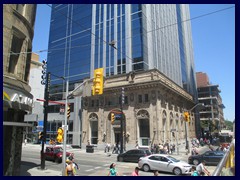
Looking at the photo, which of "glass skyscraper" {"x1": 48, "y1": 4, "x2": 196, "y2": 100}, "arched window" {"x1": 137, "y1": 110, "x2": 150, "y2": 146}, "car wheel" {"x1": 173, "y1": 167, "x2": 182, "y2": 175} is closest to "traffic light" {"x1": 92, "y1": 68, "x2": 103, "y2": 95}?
"car wheel" {"x1": 173, "y1": 167, "x2": 182, "y2": 175}

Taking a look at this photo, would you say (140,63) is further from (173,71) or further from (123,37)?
(173,71)

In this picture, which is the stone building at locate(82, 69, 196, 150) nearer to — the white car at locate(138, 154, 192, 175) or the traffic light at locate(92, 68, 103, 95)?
the white car at locate(138, 154, 192, 175)

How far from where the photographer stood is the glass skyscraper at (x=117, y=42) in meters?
58.1

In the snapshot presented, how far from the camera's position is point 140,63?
55.5 meters

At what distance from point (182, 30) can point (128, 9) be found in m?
34.0

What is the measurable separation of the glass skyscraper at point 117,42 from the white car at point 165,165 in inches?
1449

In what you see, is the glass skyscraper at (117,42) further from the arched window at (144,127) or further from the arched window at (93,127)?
the arched window at (93,127)

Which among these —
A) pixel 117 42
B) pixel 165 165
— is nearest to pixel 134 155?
pixel 165 165

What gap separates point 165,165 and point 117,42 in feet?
161

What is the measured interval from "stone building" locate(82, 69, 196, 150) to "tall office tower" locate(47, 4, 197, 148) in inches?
247

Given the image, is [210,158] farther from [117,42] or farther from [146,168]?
[117,42]

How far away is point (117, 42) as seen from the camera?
62312mm

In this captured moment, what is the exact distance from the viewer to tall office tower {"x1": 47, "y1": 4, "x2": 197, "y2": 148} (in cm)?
5778

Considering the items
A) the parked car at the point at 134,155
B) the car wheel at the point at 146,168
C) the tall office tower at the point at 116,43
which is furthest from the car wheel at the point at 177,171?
the tall office tower at the point at 116,43
